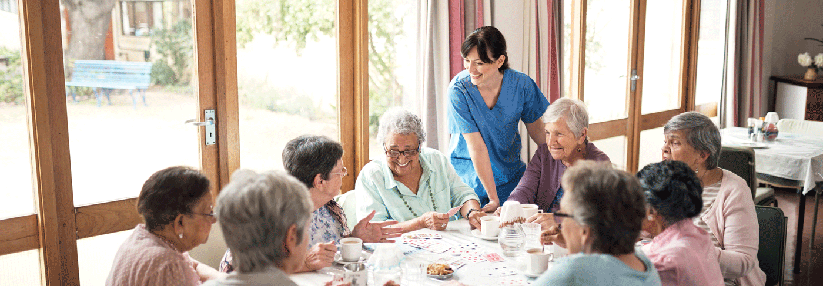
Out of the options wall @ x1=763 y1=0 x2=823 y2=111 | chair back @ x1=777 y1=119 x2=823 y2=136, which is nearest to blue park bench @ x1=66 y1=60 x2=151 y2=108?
chair back @ x1=777 y1=119 x2=823 y2=136

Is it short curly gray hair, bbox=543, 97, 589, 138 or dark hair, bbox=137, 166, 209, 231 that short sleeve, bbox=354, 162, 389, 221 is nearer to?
short curly gray hair, bbox=543, 97, 589, 138

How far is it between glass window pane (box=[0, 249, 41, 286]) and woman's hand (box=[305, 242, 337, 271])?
143 cm

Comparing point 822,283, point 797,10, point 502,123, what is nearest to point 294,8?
point 502,123

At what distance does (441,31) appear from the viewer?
386cm

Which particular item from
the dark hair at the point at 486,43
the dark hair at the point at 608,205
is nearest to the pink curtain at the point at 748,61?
the dark hair at the point at 486,43

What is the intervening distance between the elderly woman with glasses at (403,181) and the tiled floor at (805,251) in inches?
93.8

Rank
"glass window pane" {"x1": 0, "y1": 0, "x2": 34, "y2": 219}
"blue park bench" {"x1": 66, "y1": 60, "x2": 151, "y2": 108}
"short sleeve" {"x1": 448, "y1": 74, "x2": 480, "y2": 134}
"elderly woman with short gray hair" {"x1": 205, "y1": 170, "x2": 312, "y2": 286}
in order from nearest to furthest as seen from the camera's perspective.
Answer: "elderly woman with short gray hair" {"x1": 205, "y1": 170, "x2": 312, "y2": 286}, "glass window pane" {"x1": 0, "y1": 0, "x2": 34, "y2": 219}, "blue park bench" {"x1": 66, "y1": 60, "x2": 151, "y2": 108}, "short sleeve" {"x1": 448, "y1": 74, "x2": 480, "y2": 134}

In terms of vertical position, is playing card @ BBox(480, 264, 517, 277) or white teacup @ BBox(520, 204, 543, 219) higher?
white teacup @ BBox(520, 204, 543, 219)

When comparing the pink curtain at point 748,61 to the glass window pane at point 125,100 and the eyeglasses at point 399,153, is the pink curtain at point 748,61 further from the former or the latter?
the glass window pane at point 125,100

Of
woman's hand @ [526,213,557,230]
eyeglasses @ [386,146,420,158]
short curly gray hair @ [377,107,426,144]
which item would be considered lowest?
woman's hand @ [526,213,557,230]

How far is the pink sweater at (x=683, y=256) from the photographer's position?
5.43 feet

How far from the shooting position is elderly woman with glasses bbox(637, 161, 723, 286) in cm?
166

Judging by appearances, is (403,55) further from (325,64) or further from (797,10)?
(797,10)

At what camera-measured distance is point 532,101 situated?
331cm
